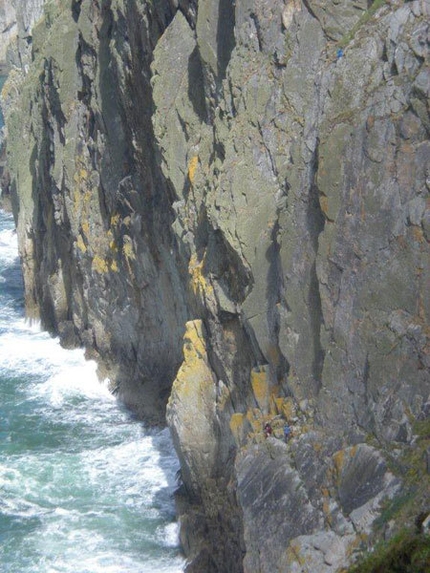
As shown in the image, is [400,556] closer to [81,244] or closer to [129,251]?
[129,251]

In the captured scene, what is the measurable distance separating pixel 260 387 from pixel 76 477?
12.2 metres

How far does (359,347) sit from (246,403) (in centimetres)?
624

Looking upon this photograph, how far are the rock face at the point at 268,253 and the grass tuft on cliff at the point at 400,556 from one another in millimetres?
813

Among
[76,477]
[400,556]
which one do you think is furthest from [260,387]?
[76,477]

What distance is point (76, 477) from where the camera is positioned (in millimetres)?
36312

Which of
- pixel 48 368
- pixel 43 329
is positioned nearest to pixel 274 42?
pixel 48 368

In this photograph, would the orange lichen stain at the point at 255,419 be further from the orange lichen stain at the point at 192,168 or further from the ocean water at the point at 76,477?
the orange lichen stain at the point at 192,168

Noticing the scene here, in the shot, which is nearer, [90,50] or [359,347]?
A: [359,347]

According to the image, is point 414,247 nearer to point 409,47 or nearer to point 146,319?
point 409,47

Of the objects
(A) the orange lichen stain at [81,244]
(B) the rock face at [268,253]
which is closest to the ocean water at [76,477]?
(B) the rock face at [268,253]

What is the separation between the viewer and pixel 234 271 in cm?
2925

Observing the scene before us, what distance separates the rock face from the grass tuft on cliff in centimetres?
81

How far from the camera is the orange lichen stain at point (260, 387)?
26.7m

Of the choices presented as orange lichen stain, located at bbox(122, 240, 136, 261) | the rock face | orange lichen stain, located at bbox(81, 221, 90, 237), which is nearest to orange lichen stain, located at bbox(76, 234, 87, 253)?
the rock face
